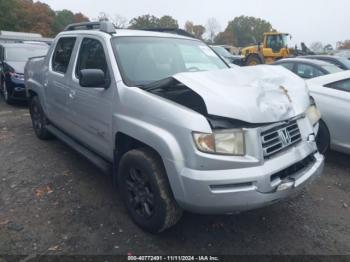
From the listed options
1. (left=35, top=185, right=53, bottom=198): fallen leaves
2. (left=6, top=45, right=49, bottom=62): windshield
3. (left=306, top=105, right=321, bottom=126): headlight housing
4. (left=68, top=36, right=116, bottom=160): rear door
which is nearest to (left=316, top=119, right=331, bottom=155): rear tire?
(left=306, top=105, right=321, bottom=126): headlight housing

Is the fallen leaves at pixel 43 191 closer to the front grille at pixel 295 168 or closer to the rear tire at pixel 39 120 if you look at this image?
the rear tire at pixel 39 120

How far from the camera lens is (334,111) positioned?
4.96m

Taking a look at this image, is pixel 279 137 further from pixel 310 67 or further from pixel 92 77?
pixel 310 67

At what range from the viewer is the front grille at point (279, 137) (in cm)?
279

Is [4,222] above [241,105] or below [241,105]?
below

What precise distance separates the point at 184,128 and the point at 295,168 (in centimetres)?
111

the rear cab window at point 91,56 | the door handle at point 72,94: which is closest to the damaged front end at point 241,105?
the rear cab window at point 91,56

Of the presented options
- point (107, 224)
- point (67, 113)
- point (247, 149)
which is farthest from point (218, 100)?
point (67, 113)

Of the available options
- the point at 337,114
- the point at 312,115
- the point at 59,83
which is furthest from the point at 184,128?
the point at 337,114

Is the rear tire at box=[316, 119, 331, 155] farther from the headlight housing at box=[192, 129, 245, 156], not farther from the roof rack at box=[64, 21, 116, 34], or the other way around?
Answer: the roof rack at box=[64, 21, 116, 34]

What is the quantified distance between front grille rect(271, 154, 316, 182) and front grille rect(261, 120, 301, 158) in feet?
0.58

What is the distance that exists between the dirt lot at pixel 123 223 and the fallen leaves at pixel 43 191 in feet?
0.04

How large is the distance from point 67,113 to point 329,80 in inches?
153

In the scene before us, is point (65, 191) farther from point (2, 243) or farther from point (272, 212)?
point (272, 212)
